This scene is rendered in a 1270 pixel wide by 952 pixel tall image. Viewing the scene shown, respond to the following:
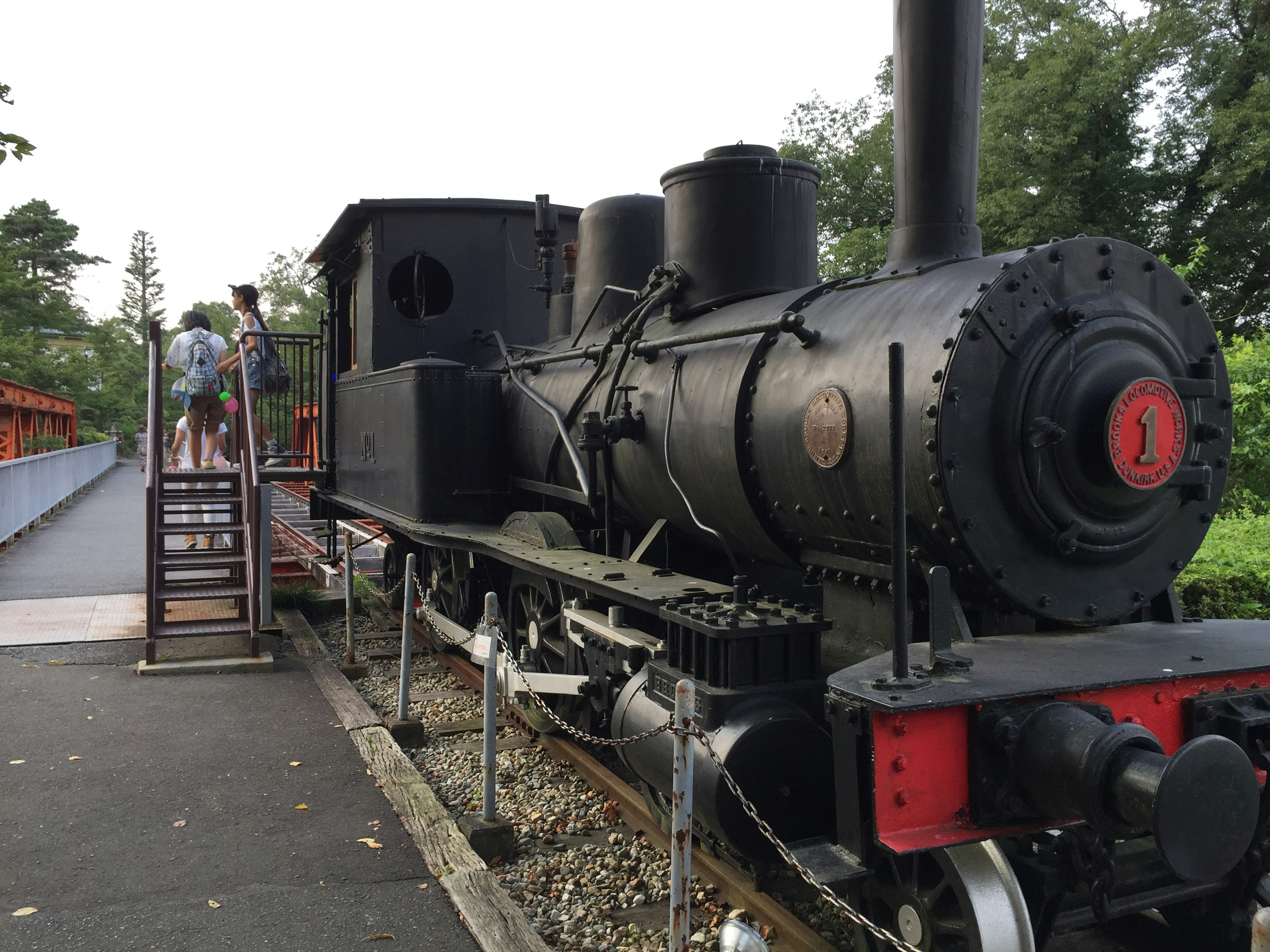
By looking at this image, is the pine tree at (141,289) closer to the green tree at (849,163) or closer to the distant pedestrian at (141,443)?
the distant pedestrian at (141,443)

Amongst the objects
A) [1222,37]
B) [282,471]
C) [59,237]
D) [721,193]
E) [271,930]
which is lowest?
[271,930]

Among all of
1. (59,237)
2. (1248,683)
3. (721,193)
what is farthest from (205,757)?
(59,237)

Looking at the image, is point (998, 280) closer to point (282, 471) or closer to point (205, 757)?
point (205, 757)

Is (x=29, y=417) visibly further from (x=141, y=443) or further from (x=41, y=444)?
(x=141, y=443)

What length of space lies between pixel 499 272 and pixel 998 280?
544 cm

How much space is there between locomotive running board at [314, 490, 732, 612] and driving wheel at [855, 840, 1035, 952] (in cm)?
119

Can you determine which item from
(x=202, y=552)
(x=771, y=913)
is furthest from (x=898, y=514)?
(x=202, y=552)

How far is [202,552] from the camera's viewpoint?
841cm

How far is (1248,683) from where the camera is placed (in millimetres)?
2973

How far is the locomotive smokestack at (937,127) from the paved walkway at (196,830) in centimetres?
290

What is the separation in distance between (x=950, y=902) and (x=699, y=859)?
1296 millimetres

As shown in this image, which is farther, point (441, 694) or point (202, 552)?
point (202, 552)

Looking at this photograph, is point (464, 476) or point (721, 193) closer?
point (721, 193)

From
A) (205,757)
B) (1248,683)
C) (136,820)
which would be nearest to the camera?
(1248,683)
